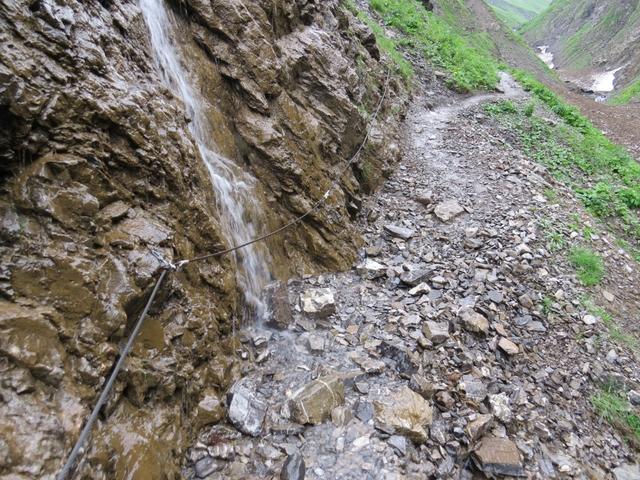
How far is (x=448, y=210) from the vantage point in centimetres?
843

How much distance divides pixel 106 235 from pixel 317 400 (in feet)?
9.09

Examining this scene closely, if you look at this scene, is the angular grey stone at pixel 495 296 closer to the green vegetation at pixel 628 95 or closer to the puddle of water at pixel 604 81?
the green vegetation at pixel 628 95

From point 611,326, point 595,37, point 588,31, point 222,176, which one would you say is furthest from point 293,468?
point 588,31

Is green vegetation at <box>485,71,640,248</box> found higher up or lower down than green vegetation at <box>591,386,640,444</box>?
higher up

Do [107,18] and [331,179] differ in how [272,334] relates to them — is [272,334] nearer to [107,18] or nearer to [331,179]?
[331,179]

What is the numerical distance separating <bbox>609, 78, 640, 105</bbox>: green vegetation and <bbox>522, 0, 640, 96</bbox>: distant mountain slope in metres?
3.45

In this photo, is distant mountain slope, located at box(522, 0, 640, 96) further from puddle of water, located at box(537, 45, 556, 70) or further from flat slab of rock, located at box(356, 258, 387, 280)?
flat slab of rock, located at box(356, 258, 387, 280)

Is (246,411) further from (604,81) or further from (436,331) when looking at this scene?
(604,81)

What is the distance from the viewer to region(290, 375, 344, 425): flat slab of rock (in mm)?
4164

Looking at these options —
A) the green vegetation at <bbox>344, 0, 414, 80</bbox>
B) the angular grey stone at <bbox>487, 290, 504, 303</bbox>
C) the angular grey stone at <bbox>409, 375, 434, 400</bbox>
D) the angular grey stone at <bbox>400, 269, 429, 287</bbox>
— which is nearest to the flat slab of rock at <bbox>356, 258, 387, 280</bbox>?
the angular grey stone at <bbox>400, 269, 429, 287</bbox>

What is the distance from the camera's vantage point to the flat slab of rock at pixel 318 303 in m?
5.78

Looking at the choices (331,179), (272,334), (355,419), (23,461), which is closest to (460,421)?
(355,419)

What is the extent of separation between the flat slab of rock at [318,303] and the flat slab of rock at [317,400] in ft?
4.30

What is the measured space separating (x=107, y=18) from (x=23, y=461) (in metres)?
4.10
